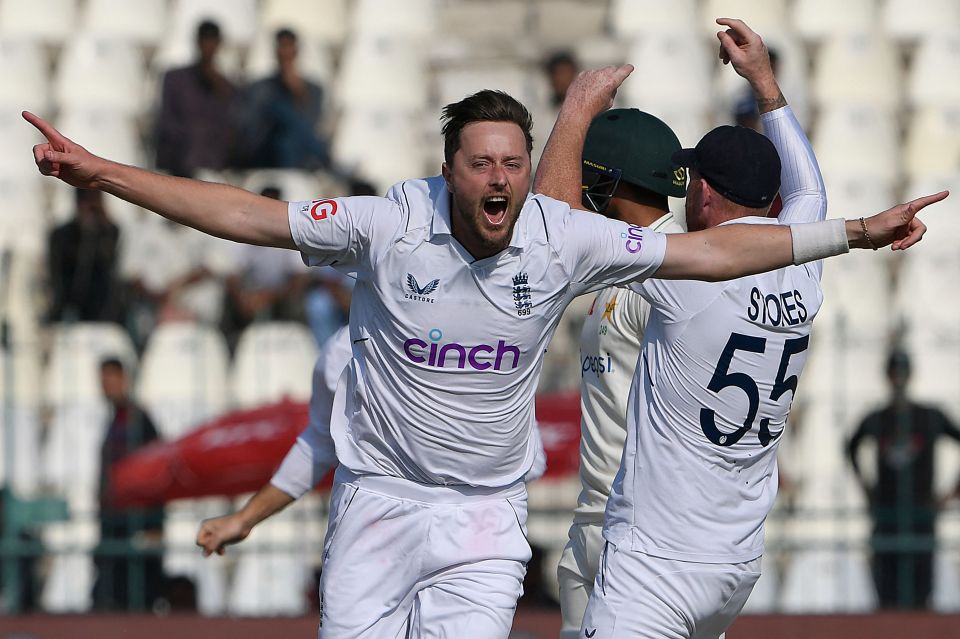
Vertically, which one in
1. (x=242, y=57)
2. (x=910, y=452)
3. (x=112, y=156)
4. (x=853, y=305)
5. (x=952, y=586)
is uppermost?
(x=242, y=57)

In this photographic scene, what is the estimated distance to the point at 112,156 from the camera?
11773 millimetres

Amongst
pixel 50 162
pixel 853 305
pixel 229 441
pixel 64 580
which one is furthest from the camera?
pixel 853 305

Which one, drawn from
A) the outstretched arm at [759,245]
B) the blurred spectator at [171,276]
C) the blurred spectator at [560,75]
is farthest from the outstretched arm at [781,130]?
the blurred spectator at [560,75]

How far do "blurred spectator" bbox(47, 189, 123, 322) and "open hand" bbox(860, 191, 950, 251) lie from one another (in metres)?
6.32

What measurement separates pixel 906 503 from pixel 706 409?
169 inches

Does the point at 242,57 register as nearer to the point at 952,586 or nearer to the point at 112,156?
the point at 112,156

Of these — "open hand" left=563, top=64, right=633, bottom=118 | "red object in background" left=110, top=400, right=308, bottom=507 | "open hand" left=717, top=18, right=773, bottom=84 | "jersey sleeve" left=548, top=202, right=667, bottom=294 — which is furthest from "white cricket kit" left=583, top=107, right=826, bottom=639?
"red object in background" left=110, top=400, right=308, bottom=507

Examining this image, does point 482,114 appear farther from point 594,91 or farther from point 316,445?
point 316,445

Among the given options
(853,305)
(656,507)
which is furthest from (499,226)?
(853,305)

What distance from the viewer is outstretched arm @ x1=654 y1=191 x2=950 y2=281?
415 centimetres

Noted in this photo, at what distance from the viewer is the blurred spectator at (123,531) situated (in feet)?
28.4

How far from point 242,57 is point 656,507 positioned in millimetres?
8479

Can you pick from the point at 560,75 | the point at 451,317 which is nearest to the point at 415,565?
the point at 451,317

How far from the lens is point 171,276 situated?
9.76 metres
